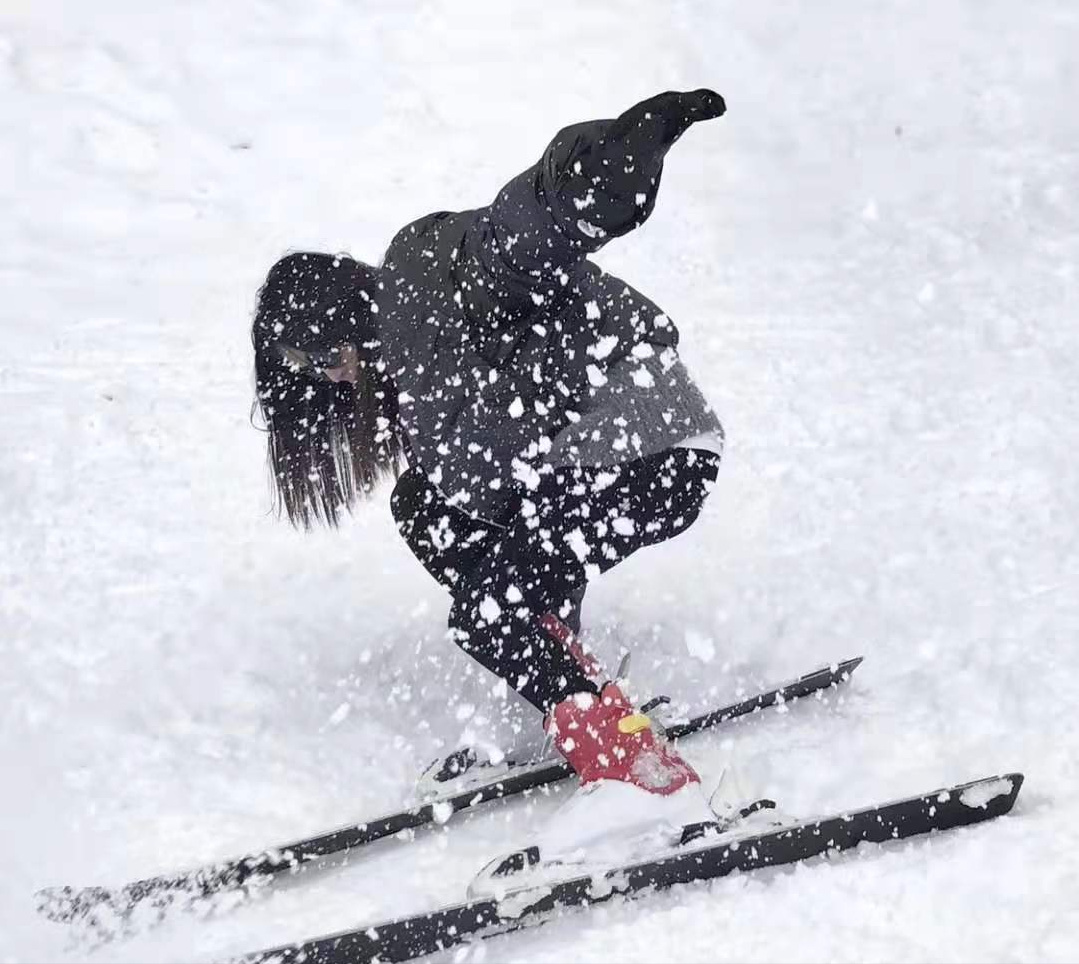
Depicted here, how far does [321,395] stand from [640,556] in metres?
1.50

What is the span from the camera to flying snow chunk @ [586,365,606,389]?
9.39ft

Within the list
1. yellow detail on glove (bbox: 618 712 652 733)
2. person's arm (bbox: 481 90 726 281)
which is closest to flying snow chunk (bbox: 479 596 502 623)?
yellow detail on glove (bbox: 618 712 652 733)

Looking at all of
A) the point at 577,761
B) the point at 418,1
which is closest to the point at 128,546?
the point at 577,761

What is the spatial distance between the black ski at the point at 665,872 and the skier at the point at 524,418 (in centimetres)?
14

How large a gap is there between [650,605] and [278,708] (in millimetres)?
1157

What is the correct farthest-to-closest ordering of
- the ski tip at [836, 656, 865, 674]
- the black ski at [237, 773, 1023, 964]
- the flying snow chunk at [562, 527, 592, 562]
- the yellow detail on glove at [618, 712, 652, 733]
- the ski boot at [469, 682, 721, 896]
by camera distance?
the ski tip at [836, 656, 865, 674] < the flying snow chunk at [562, 527, 592, 562] < the yellow detail on glove at [618, 712, 652, 733] < the ski boot at [469, 682, 721, 896] < the black ski at [237, 773, 1023, 964]

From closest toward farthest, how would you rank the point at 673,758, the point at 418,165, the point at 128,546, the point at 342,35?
the point at 673,758
the point at 128,546
the point at 418,165
the point at 342,35

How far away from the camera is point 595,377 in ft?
9.40

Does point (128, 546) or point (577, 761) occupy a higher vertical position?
point (128, 546)

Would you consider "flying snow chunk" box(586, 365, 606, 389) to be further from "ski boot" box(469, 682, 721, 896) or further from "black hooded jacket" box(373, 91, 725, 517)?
"ski boot" box(469, 682, 721, 896)

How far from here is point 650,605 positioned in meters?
3.88

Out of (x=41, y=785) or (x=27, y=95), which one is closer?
(x=41, y=785)

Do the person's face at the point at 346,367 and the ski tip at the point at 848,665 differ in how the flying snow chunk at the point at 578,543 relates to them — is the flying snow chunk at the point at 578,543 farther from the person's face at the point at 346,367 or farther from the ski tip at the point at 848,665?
the ski tip at the point at 848,665

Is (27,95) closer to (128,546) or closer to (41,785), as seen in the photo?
(128,546)
